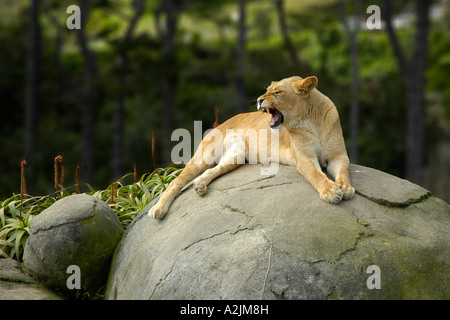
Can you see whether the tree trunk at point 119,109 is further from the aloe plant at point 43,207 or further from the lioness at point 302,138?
the lioness at point 302,138

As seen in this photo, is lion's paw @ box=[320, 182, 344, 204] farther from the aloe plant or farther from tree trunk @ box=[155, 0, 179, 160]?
tree trunk @ box=[155, 0, 179, 160]

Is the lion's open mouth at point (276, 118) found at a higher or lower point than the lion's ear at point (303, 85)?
lower

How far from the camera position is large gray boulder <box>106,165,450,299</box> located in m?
4.59

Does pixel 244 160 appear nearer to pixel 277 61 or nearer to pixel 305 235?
pixel 305 235

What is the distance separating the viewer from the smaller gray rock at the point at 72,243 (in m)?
5.41

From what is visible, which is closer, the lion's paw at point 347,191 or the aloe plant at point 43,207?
the lion's paw at point 347,191

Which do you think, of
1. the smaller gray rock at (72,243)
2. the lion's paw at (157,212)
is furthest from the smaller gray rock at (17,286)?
the lion's paw at (157,212)

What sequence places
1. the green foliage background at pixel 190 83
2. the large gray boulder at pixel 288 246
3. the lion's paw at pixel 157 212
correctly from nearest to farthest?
the large gray boulder at pixel 288 246 → the lion's paw at pixel 157 212 → the green foliage background at pixel 190 83

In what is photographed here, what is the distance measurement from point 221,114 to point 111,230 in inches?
547

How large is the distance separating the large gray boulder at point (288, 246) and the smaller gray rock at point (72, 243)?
18 centimetres

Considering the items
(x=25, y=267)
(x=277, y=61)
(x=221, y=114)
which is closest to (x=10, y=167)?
(x=221, y=114)

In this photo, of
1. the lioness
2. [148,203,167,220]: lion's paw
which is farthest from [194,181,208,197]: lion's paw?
[148,203,167,220]: lion's paw

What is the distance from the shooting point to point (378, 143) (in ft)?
59.3

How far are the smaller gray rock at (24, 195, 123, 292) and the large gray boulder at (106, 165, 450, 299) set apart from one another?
18 centimetres
